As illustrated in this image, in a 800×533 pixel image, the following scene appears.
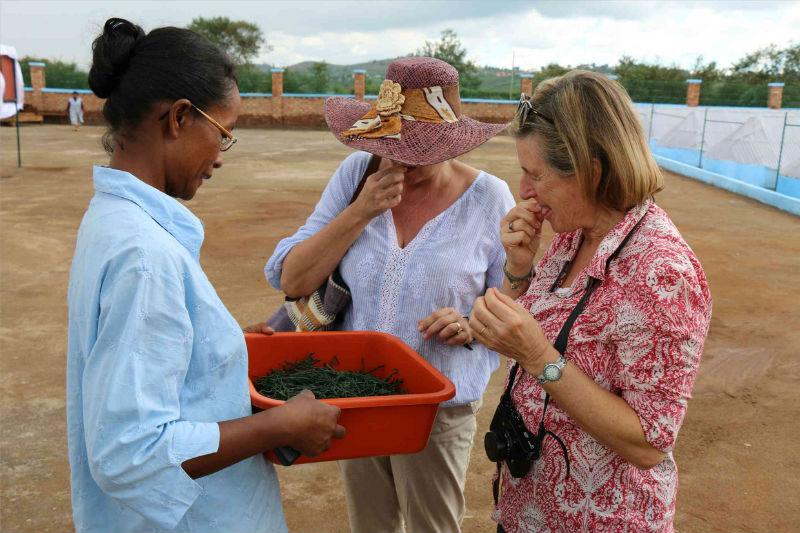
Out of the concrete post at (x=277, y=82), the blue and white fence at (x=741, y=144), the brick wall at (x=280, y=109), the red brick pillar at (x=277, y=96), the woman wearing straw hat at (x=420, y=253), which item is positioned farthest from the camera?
the concrete post at (x=277, y=82)

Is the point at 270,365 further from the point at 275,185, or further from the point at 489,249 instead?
the point at 275,185

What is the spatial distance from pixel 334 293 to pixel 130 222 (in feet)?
3.64

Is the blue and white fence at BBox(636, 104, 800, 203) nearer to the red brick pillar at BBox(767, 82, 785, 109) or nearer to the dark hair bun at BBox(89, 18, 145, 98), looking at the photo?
the red brick pillar at BBox(767, 82, 785, 109)

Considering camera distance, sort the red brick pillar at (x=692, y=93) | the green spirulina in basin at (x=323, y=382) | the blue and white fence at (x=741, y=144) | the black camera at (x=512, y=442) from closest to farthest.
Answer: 1. the black camera at (x=512, y=442)
2. the green spirulina in basin at (x=323, y=382)
3. the blue and white fence at (x=741, y=144)
4. the red brick pillar at (x=692, y=93)

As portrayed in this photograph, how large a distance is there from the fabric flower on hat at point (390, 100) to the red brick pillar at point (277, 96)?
30.7m

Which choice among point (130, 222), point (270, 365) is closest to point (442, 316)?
point (270, 365)

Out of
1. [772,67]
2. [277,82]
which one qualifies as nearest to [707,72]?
[772,67]

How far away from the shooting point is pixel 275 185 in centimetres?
1366

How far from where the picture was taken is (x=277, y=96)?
32031 millimetres

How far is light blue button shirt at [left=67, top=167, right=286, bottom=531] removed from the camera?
1232 millimetres

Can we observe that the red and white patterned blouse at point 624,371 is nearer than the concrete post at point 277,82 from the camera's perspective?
Yes

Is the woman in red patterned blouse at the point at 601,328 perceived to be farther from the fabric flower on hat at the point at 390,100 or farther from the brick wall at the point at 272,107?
the brick wall at the point at 272,107

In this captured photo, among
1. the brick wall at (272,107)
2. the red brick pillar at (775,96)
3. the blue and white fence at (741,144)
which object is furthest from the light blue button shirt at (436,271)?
the red brick pillar at (775,96)

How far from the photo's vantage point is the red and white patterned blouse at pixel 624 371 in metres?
1.54
